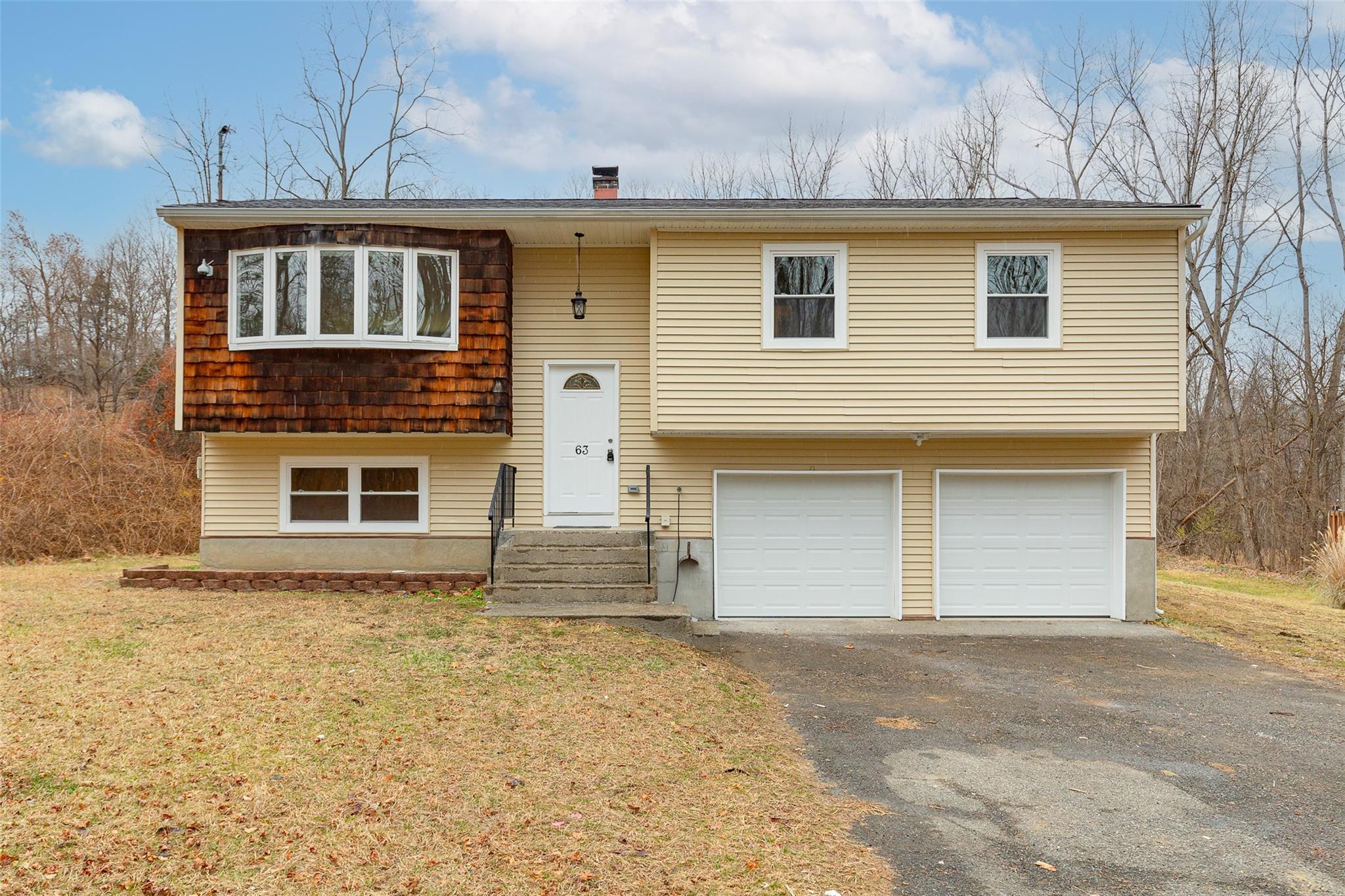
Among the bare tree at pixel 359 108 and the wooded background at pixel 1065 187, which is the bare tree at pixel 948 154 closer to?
the wooded background at pixel 1065 187

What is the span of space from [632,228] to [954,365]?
446cm

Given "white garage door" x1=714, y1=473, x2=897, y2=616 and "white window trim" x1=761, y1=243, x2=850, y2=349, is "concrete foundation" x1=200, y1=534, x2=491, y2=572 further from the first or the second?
"white window trim" x1=761, y1=243, x2=850, y2=349

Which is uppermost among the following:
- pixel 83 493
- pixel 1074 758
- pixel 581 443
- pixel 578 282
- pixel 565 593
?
pixel 578 282

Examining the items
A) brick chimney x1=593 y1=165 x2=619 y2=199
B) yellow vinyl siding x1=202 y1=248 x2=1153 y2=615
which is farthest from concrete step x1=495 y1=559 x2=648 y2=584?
brick chimney x1=593 y1=165 x2=619 y2=199

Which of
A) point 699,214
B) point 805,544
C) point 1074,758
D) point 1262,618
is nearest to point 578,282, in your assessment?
point 699,214

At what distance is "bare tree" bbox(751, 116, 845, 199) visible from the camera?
80.8 feet

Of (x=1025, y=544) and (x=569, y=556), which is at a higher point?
(x=1025, y=544)

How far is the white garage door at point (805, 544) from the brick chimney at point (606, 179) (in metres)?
4.67

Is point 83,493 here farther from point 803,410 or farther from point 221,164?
point 803,410

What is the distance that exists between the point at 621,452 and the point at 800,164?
16306 mm

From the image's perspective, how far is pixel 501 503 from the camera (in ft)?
36.2

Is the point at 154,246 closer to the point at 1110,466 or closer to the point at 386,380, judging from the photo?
the point at 386,380

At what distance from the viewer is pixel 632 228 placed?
1113cm

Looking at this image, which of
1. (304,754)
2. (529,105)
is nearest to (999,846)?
(304,754)
